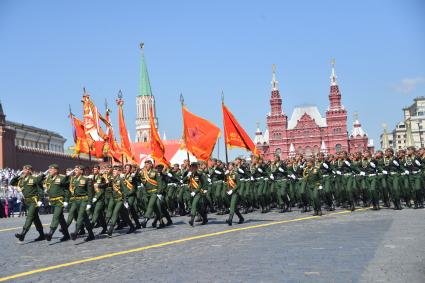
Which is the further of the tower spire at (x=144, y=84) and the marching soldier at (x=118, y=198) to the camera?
the tower spire at (x=144, y=84)

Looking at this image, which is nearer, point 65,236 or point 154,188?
point 65,236

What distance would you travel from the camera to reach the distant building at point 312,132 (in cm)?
13412

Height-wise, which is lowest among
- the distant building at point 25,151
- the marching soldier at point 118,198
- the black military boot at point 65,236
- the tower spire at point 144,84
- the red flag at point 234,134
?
the black military boot at point 65,236

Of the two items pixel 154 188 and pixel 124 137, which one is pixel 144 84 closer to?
pixel 124 137

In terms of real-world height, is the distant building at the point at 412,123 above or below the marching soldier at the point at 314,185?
above

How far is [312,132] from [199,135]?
383 feet

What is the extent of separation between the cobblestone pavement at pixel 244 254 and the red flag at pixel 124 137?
11.3 meters

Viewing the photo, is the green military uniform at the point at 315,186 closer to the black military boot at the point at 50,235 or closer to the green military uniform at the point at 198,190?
the green military uniform at the point at 198,190

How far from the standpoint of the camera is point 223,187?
67.8ft

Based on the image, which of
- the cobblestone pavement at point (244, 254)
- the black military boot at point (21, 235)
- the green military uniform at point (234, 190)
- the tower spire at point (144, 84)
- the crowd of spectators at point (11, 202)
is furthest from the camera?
the tower spire at point (144, 84)

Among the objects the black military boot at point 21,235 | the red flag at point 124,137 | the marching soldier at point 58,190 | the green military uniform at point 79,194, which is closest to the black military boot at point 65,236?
the marching soldier at point 58,190

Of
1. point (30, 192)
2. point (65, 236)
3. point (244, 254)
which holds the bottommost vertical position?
point (244, 254)

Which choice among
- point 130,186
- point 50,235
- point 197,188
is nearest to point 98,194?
point 130,186

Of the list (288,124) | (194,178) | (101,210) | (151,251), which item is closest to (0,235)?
(101,210)
